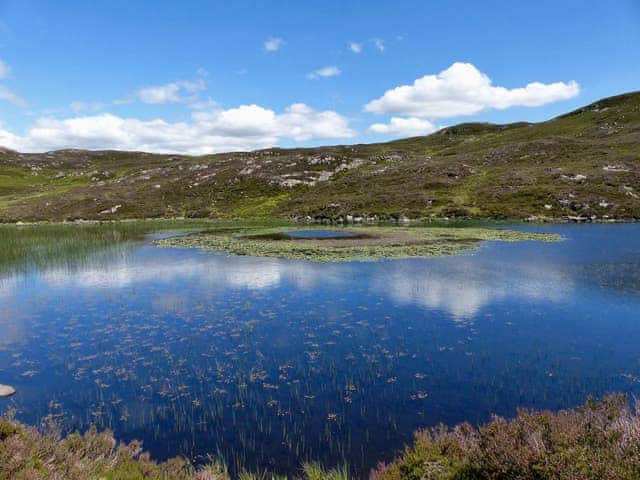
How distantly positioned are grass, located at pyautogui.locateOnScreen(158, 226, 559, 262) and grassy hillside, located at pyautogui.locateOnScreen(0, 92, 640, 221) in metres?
32.5

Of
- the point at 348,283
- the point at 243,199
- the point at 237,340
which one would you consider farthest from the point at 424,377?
the point at 243,199

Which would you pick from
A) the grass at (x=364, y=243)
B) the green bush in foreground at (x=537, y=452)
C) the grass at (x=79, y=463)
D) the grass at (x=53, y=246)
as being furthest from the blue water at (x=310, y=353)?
the grass at (x=53, y=246)

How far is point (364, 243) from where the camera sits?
214 feet

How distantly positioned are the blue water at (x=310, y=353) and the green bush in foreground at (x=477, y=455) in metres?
2.72

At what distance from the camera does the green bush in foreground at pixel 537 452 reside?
7.96 m

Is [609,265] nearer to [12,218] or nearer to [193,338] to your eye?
[193,338]

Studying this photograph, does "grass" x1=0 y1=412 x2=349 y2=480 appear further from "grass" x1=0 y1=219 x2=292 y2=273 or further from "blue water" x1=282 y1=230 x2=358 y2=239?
"blue water" x1=282 y1=230 x2=358 y2=239

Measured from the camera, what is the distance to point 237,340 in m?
25.2

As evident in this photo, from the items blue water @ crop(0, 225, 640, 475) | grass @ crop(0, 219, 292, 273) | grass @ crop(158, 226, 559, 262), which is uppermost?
grass @ crop(0, 219, 292, 273)

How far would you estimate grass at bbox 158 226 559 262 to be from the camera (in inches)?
2170

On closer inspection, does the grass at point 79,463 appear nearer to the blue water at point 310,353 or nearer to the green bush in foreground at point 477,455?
the green bush in foreground at point 477,455

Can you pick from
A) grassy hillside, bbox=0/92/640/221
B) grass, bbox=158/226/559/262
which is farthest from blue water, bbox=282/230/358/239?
grassy hillside, bbox=0/92/640/221

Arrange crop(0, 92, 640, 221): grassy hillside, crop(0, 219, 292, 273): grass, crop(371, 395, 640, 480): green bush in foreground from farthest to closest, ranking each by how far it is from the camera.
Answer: crop(0, 92, 640, 221): grassy hillside, crop(0, 219, 292, 273): grass, crop(371, 395, 640, 480): green bush in foreground

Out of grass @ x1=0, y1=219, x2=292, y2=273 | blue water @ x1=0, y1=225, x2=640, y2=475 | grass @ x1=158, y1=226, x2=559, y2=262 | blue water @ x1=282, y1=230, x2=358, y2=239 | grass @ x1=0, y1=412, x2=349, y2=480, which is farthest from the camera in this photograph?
blue water @ x1=282, y1=230, x2=358, y2=239
